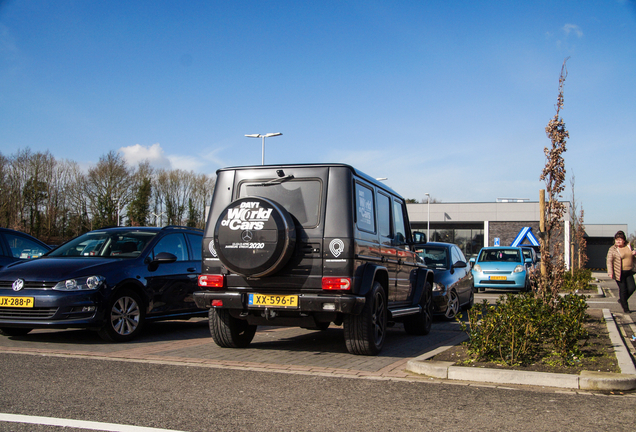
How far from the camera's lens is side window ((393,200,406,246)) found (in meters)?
8.54

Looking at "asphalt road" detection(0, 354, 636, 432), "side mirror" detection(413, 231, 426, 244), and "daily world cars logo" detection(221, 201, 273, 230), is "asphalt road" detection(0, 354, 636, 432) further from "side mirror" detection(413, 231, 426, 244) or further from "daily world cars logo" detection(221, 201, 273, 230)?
"side mirror" detection(413, 231, 426, 244)

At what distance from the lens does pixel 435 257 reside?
11977 mm

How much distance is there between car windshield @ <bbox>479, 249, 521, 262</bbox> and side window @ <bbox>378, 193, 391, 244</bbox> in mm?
13636

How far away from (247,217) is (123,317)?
2928 mm

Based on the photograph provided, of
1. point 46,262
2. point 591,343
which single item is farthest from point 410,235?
point 46,262

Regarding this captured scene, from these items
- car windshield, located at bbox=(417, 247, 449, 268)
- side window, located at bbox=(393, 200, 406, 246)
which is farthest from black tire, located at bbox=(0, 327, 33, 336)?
car windshield, located at bbox=(417, 247, 449, 268)

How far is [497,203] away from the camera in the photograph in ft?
164

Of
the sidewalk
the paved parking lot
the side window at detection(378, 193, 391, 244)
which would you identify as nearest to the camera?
the sidewalk

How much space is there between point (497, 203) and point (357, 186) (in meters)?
45.6

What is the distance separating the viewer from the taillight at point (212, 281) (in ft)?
22.2

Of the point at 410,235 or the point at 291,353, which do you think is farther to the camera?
the point at 410,235

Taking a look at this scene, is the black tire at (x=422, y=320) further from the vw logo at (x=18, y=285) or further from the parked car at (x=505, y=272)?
the parked car at (x=505, y=272)

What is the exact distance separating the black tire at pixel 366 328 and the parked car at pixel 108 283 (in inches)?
131

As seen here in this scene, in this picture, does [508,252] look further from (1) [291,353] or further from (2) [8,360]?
(2) [8,360]
